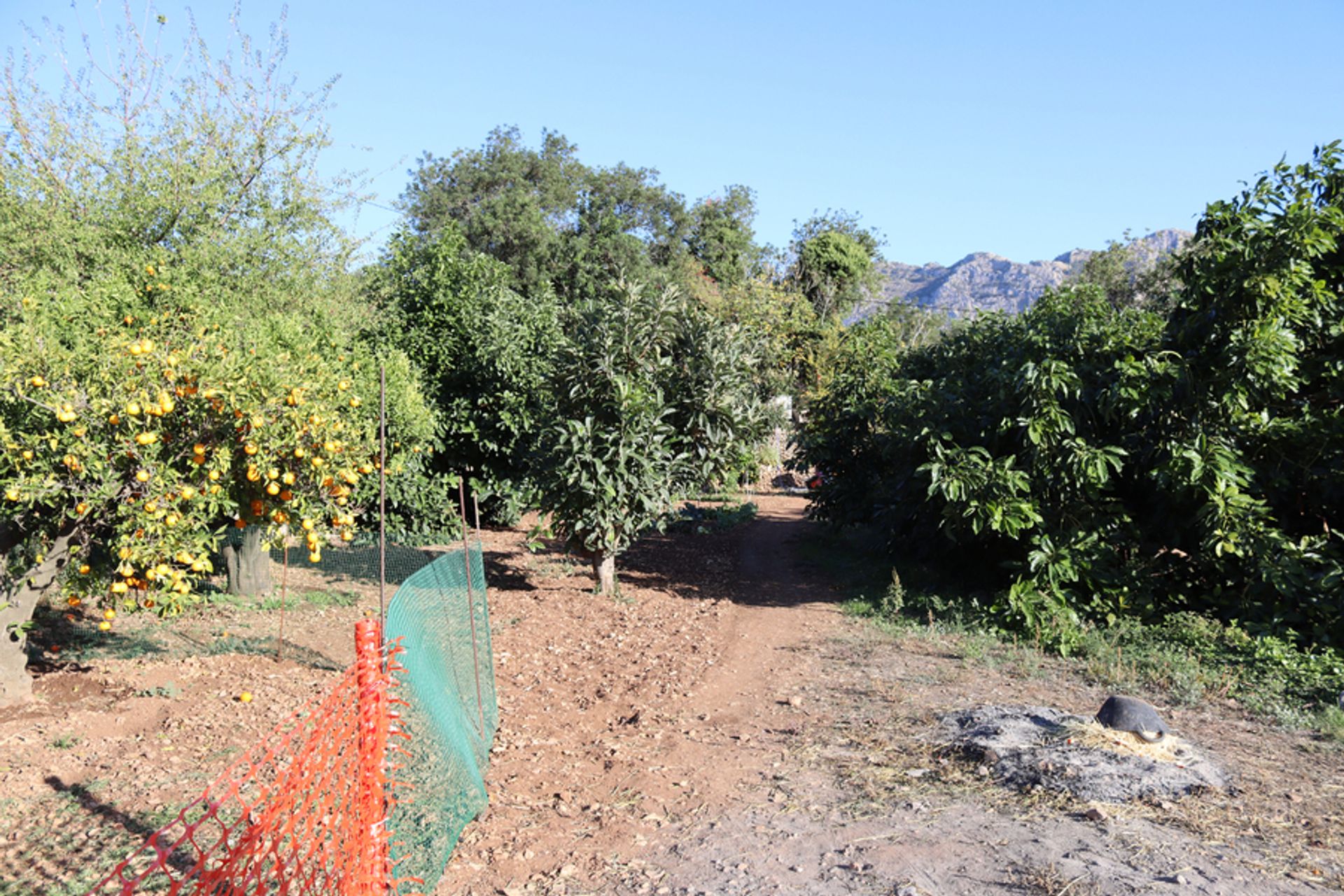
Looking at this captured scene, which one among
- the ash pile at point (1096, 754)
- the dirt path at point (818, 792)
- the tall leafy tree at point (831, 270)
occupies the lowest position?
the dirt path at point (818, 792)

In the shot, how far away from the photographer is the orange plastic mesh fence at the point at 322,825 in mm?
2895

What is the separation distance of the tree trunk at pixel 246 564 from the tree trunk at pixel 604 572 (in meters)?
3.38

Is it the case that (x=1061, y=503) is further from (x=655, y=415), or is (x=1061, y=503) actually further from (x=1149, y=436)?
(x=655, y=415)

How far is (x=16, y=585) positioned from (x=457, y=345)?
8385 mm

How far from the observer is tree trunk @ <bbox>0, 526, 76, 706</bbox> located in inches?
210

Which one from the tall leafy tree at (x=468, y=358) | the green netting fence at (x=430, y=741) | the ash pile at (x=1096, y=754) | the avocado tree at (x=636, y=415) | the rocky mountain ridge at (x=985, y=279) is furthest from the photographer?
the rocky mountain ridge at (x=985, y=279)

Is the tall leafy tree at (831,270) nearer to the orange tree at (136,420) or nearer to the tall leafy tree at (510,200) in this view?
the tall leafy tree at (510,200)

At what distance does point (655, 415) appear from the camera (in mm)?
9469

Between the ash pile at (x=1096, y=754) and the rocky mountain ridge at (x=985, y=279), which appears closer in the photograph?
the ash pile at (x=1096, y=754)

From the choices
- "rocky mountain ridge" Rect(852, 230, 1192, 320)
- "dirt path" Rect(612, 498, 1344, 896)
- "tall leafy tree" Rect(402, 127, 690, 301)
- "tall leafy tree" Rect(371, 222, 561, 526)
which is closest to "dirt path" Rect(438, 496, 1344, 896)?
"dirt path" Rect(612, 498, 1344, 896)

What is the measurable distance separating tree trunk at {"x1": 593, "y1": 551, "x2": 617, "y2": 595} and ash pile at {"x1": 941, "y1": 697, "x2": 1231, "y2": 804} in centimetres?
528

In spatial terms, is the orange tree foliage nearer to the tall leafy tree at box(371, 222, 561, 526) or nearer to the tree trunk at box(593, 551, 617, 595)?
the tree trunk at box(593, 551, 617, 595)

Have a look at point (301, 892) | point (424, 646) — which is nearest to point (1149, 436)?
point (424, 646)

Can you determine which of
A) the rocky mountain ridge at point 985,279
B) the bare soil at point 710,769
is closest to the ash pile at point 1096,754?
the bare soil at point 710,769
